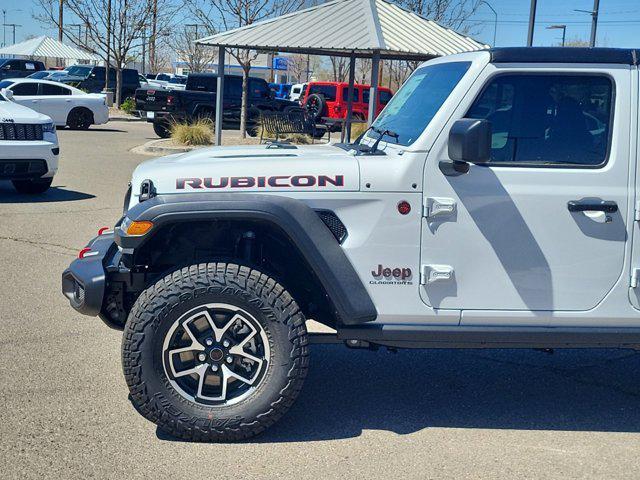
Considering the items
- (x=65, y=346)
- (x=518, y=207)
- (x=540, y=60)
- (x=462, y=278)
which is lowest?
(x=65, y=346)

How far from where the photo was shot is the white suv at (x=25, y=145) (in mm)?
10727

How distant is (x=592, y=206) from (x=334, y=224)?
128cm

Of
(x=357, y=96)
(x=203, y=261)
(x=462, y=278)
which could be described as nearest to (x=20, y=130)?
(x=203, y=261)

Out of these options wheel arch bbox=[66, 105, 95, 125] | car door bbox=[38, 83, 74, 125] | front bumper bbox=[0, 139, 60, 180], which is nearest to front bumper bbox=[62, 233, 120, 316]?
front bumper bbox=[0, 139, 60, 180]

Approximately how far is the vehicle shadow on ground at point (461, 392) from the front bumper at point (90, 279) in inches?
29.8

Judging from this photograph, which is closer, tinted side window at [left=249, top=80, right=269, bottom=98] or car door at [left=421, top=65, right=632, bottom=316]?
car door at [left=421, top=65, right=632, bottom=316]

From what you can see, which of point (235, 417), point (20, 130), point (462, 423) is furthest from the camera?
point (20, 130)

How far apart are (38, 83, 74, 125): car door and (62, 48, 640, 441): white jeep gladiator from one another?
19.4 m

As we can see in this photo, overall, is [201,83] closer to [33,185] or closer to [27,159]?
[33,185]

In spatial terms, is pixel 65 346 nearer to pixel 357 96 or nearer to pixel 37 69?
pixel 357 96

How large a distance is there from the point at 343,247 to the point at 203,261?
0.70 metres

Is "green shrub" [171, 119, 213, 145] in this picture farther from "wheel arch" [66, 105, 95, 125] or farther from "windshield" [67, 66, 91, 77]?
"windshield" [67, 66, 91, 77]

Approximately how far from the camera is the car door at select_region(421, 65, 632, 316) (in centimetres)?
415

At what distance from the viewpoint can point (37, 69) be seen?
1590 inches
